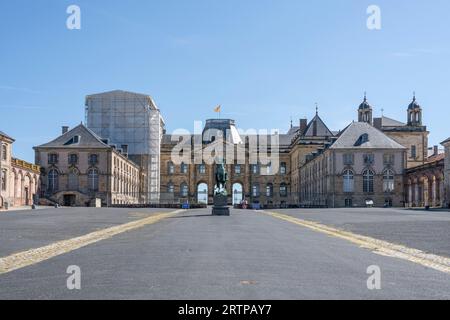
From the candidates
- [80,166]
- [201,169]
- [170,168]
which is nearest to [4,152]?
[80,166]

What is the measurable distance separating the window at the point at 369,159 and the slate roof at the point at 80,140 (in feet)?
117

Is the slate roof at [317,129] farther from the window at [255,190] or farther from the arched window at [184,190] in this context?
the arched window at [184,190]

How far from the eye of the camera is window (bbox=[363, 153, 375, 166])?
88188 millimetres

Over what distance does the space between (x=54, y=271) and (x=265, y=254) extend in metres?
5.33

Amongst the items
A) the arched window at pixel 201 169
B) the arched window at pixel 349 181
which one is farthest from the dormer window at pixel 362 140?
the arched window at pixel 201 169

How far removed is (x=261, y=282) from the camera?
1088 cm

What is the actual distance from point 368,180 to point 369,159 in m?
2.95

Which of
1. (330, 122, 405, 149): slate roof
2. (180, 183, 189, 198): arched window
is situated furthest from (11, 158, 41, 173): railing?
(180, 183, 189, 198): arched window

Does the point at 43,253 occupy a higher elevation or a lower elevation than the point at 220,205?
lower

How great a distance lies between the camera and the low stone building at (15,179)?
216ft

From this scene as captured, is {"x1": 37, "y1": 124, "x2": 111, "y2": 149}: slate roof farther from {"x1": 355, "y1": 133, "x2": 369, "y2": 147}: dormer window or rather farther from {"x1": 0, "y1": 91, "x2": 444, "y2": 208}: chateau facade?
{"x1": 355, "y1": 133, "x2": 369, "y2": 147}: dormer window

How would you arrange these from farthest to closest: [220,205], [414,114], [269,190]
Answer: [269,190] → [414,114] → [220,205]

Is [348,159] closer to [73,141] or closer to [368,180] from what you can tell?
[368,180]

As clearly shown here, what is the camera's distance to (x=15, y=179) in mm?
71625
